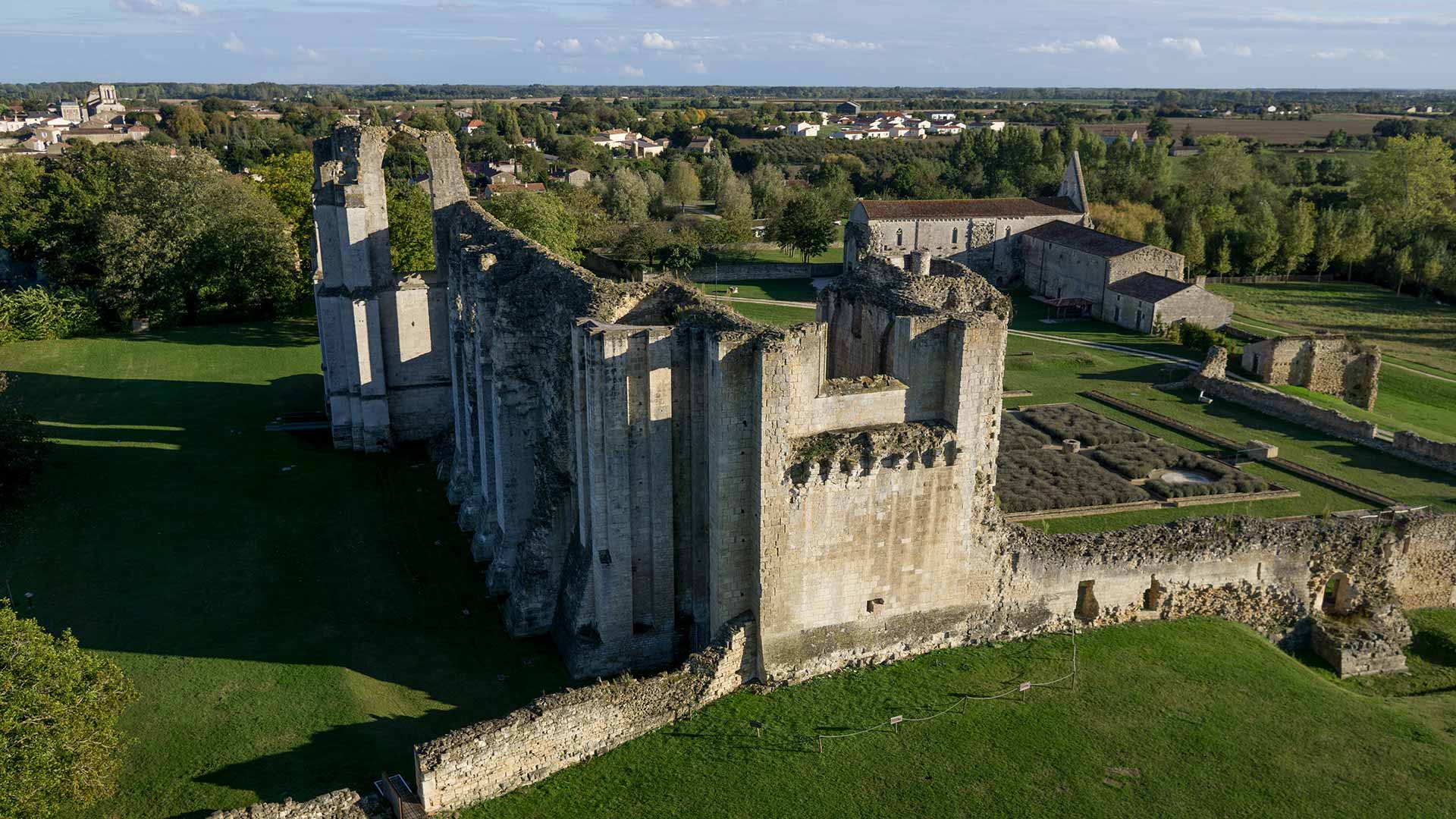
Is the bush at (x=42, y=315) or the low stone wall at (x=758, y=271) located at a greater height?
the bush at (x=42, y=315)

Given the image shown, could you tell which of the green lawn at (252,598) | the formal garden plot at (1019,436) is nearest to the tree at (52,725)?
the green lawn at (252,598)

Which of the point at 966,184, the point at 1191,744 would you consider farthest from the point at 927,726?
the point at 966,184

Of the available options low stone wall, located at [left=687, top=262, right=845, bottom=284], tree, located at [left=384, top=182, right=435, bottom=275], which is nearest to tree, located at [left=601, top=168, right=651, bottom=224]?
low stone wall, located at [left=687, top=262, right=845, bottom=284]

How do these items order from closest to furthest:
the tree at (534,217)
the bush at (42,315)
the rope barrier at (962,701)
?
the rope barrier at (962,701) < the bush at (42,315) < the tree at (534,217)

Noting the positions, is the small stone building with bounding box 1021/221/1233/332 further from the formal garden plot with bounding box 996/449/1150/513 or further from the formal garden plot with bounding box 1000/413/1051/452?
the formal garden plot with bounding box 996/449/1150/513

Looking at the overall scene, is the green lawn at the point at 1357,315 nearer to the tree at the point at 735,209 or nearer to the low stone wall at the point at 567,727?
the tree at the point at 735,209

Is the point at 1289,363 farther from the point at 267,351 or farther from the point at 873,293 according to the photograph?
the point at 267,351
